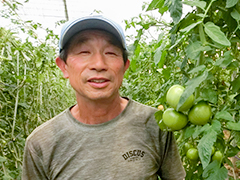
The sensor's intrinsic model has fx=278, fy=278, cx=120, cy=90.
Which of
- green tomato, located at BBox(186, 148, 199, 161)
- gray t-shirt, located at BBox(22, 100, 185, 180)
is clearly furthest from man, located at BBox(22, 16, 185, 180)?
green tomato, located at BBox(186, 148, 199, 161)

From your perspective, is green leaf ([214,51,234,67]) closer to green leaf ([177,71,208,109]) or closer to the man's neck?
green leaf ([177,71,208,109])

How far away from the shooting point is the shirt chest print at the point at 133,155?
0.99 meters

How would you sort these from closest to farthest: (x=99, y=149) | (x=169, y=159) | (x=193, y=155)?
(x=193, y=155), (x=99, y=149), (x=169, y=159)

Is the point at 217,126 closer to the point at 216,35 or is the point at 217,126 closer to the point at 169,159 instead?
the point at 216,35

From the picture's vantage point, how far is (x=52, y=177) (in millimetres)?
1027

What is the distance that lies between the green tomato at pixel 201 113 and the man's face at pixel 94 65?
360 millimetres

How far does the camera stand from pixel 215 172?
25.6 inches

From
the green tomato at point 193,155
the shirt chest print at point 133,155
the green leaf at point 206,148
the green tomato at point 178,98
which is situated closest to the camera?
the green leaf at point 206,148

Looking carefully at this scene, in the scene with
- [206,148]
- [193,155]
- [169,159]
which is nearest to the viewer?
[206,148]

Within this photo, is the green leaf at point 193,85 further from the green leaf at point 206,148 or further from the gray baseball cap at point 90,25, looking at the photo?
the gray baseball cap at point 90,25

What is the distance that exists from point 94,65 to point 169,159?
49 centimetres

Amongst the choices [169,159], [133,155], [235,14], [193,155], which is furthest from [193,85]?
[169,159]

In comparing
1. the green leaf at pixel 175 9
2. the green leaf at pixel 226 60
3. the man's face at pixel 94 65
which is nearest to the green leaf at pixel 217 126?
the green leaf at pixel 226 60

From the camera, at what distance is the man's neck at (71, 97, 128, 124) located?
1017 millimetres
